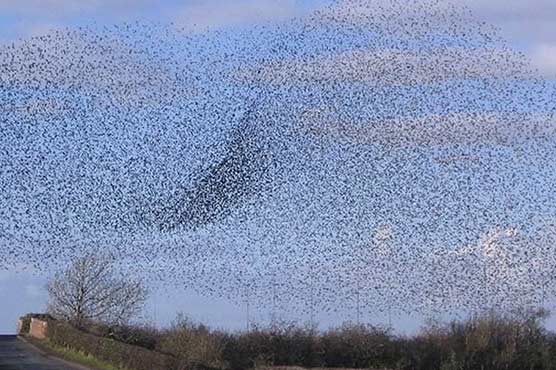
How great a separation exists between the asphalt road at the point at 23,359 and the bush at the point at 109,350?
1.37 m

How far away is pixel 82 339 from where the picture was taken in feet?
203

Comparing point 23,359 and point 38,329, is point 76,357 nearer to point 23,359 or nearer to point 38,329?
point 23,359

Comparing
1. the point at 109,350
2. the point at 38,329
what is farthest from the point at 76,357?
the point at 38,329

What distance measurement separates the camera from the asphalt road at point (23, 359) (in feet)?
186

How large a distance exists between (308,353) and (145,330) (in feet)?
27.0

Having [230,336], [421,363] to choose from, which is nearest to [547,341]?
[421,363]

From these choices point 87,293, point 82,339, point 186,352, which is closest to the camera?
point 186,352

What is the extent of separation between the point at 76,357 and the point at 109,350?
4024 millimetres

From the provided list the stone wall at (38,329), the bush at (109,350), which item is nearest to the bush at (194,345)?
the bush at (109,350)

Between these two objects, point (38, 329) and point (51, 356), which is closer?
point (51, 356)

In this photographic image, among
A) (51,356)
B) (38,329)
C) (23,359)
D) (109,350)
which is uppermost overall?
(38,329)

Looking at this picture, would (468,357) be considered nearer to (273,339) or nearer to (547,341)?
(547,341)

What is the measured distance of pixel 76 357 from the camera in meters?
60.7

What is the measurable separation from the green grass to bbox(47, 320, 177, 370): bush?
182mm
